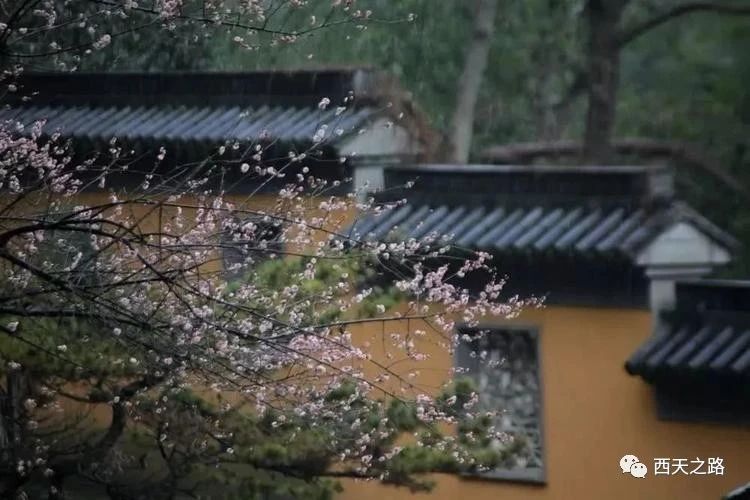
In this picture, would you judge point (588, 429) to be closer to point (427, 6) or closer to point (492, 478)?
point (492, 478)

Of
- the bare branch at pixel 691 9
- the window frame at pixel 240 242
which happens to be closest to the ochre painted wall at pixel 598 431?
the window frame at pixel 240 242

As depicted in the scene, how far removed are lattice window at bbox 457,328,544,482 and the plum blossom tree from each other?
146 cm

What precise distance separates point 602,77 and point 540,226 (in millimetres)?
1825

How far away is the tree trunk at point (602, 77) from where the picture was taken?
8.62 meters

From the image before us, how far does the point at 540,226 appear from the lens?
290 inches

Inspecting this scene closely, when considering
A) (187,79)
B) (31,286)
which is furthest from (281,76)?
(31,286)

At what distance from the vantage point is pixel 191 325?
4320 millimetres

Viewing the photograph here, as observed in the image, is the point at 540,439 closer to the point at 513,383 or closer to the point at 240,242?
the point at 513,383

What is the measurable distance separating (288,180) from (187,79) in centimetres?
154

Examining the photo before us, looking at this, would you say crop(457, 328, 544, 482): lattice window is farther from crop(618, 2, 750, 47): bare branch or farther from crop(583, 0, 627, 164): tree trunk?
crop(618, 2, 750, 47): bare branch

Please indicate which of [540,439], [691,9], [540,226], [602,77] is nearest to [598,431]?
[540,439]

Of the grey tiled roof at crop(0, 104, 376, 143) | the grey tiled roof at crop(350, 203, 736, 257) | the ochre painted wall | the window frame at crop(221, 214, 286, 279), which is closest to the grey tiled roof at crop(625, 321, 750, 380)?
the ochre painted wall

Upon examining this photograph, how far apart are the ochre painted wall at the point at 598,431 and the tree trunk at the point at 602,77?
1.72m

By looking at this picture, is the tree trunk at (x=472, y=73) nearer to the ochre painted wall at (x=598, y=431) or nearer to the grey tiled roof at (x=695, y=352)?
the ochre painted wall at (x=598, y=431)
